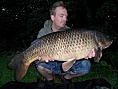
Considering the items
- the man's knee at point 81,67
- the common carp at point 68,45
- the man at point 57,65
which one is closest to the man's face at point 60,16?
the man at point 57,65

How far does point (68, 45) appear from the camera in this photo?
255 cm

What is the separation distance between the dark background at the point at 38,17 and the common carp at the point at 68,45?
1.85 metres

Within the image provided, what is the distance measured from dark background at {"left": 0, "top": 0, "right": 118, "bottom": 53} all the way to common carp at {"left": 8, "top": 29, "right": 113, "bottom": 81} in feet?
6.06

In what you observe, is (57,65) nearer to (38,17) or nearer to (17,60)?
(17,60)

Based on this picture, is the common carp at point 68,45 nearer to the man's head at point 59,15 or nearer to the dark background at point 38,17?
the man's head at point 59,15

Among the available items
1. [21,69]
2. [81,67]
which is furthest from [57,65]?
[21,69]

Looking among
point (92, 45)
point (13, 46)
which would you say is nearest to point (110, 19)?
point (92, 45)

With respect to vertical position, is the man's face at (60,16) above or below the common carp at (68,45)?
above

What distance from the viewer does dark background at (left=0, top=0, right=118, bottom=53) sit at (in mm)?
4645

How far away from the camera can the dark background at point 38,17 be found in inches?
183

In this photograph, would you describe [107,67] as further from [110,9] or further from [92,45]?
[92,45]

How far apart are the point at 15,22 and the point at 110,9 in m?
3.00

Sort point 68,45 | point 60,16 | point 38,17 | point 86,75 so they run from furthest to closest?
point 38,17 → point 86,75 → point 60,16 → point 68,45

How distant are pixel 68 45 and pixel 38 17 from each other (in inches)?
119
